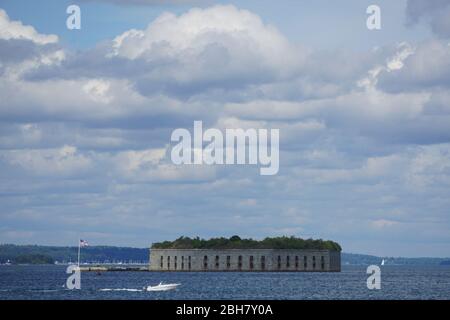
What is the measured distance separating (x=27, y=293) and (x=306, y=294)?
1991 inches

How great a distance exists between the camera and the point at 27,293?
188750 mm
